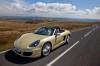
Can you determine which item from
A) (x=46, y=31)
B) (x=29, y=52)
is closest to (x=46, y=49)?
(x=29, y=52)

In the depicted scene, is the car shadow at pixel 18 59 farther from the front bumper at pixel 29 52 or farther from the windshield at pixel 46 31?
the windshield at pixel 46 31

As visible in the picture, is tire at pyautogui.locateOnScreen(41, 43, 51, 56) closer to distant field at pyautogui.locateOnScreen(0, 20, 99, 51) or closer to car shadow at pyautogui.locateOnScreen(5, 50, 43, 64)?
car shadow at pyautogui.locateOnScreen(5, 50, 43, 64)

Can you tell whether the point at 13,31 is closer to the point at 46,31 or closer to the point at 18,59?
the point at 46,31

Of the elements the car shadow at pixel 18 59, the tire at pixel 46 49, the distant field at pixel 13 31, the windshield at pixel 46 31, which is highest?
the windshield at pixel 46 31

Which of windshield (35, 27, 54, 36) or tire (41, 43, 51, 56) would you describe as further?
windshield (35, 27, 54, 36)

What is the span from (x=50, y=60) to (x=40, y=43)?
0.98 metres

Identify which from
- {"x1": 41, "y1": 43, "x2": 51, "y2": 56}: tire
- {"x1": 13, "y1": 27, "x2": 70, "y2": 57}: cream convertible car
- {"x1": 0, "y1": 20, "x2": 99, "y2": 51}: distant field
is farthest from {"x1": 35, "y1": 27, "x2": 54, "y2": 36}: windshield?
{"x1": 0, "y1": 20, "x2": 99, "y2": 51}: distant field

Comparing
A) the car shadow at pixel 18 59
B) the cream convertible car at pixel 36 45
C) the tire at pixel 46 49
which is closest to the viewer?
the car shadow at pixel 18 59

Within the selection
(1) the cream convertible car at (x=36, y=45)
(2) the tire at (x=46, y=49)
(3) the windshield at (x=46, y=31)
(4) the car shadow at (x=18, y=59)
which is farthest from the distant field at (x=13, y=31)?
(2) the tire at (x=46, y=49)

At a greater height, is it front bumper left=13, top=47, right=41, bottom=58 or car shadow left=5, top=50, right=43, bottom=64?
front bumper left=13, top=47, right=41, bottom=58

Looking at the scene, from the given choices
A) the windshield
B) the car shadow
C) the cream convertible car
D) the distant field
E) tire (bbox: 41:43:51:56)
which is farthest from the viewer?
the distant field

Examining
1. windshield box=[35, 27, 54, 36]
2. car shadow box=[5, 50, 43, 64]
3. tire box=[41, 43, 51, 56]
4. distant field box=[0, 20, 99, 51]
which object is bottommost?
distant field box=[0, 20, 99, 51]

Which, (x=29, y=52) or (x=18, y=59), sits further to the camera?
(x=18, y=59)

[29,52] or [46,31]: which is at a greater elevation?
[46,31]
